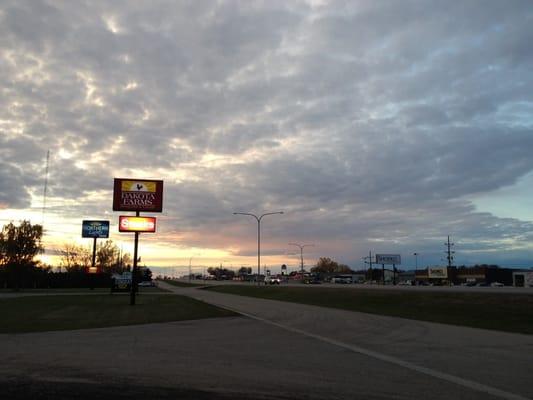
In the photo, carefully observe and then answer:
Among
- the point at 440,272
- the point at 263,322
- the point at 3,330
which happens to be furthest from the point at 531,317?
the point at 440,272

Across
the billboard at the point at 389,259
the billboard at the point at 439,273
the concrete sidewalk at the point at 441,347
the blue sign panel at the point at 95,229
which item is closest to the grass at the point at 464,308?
the concrete sidewalk at the point at 441,347

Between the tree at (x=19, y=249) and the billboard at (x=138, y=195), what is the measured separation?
40428mm

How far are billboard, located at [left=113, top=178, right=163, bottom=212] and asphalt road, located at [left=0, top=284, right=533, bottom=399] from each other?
21.3 metres

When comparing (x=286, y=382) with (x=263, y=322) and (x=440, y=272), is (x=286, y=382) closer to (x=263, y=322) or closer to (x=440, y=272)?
(x=263, y=322)

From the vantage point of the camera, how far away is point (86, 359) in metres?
10.7

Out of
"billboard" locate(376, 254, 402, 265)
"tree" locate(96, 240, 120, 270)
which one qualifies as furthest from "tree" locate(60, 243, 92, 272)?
"billboard" locate(376, 254, 402, 265)

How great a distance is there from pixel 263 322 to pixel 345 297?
1950 cm

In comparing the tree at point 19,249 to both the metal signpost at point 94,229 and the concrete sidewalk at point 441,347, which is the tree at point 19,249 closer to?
the metal signpost at point 94,229

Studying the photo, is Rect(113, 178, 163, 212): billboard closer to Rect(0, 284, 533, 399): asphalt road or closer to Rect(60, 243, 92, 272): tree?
Rect(0, 284, 533, 399): asphalt road

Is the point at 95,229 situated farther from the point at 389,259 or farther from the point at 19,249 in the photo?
the point at 389,259

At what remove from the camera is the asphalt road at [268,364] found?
311 inches

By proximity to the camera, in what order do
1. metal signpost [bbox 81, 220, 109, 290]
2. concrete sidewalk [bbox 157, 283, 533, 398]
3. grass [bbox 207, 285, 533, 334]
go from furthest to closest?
metal signpost [bbox 81, 220, 109, 290]
grass [bbox 207, 285, 533, 334]
concrete sidewalk [bbox 157, 283, 533, 398]

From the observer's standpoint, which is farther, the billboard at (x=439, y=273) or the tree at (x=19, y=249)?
the billboard at (x=439, y=273)

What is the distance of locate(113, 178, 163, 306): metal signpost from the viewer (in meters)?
37.0
